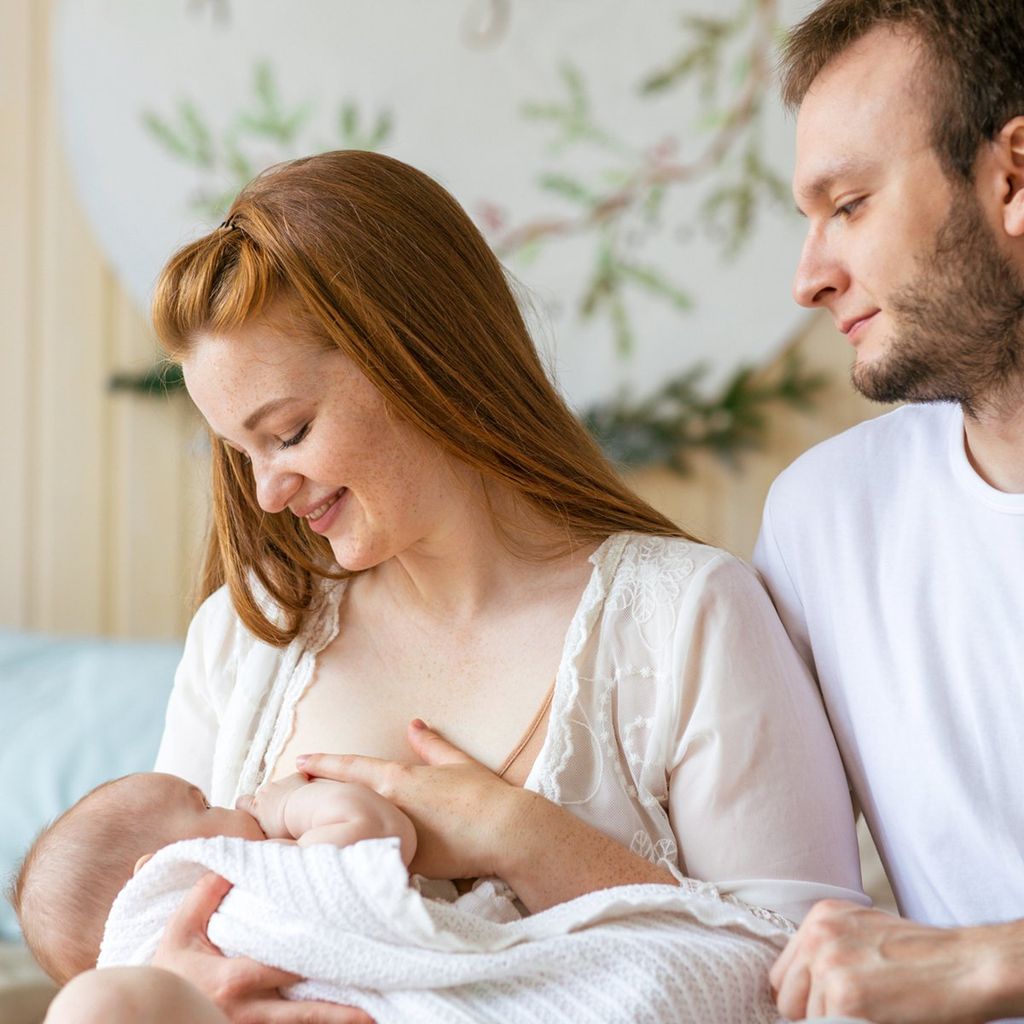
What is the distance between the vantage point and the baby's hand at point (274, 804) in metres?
1.54

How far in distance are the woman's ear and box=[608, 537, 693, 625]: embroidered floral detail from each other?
1.98ft

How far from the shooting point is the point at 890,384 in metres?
1.61

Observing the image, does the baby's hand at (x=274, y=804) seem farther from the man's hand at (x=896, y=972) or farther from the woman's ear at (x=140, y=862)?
the man's hand at (x=896, y=972)

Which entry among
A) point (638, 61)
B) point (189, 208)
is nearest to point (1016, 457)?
point (638, 61)

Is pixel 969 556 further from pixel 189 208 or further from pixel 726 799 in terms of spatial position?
pixel 189 208

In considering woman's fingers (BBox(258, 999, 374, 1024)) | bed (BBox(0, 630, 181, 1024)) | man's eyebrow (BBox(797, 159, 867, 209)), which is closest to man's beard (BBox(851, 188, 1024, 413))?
man's eyebrow (BBox(797, 159, 867, 209))

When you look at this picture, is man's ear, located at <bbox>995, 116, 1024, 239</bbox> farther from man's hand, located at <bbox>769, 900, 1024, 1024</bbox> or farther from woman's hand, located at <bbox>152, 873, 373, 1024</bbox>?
woman's hand, located at <bbox>152, 873, 373, 1024</bbox>

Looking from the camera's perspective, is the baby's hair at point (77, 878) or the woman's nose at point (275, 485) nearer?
the baby's hair at point (77, 878)

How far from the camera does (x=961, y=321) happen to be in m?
1.57

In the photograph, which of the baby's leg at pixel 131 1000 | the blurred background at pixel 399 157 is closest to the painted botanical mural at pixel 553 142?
the blurred background at pixel 399 157

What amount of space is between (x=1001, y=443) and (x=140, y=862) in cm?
108

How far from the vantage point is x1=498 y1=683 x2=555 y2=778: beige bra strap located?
64.4 inches

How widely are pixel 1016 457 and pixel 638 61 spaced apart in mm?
1710

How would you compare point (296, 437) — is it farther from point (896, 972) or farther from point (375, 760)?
point (896, 972)
